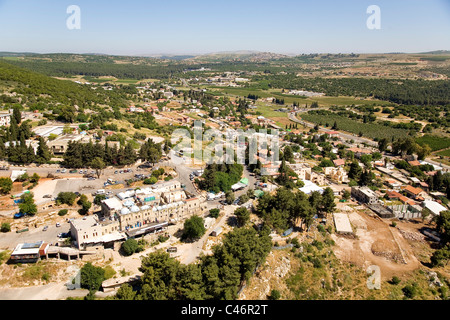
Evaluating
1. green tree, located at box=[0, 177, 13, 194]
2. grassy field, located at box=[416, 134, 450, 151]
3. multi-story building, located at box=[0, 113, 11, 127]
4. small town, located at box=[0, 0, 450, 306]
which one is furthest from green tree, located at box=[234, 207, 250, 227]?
grassy field, located at box=[416, 134, 450, 151]

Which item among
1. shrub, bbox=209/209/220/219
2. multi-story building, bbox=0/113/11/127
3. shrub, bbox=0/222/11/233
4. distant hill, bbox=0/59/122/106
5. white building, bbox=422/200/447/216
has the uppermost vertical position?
distant hill, bbox=0/59/122/106

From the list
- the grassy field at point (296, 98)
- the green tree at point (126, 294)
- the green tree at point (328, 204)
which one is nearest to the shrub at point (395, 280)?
the green tree at point (328, 204)

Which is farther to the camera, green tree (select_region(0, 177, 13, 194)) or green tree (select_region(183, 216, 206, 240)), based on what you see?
green tree (select_region(0, 177, 13, 194))

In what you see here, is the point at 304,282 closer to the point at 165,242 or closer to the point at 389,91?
the point at 165,242

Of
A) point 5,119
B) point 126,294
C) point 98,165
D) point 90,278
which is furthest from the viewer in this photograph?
point 5,119

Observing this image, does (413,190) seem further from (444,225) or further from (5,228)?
(5,228)

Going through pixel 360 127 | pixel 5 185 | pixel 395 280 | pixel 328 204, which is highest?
pixel 360 127

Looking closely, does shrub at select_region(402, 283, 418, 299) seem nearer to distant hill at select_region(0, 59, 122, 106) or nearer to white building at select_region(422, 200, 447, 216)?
white building at select_region(422, 200, 447, 216)

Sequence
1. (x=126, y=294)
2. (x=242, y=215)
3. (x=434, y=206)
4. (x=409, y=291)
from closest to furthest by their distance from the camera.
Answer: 1. (x=126, y=294)
2. (x=409, y=291)
3. (x=242, y=215)
4. (x=434, y=206)

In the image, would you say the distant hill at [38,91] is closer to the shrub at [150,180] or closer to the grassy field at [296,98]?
the shrub at [150,180]

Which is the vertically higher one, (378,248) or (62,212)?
(62,212)

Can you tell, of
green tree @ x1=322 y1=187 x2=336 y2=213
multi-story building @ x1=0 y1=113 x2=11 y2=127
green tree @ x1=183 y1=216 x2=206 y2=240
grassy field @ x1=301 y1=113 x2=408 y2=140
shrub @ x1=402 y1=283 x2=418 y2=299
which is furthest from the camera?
grassy field @ x1=301 y1=113 x2=408 y2=140

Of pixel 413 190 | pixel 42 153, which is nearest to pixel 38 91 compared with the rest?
pixel 42 153

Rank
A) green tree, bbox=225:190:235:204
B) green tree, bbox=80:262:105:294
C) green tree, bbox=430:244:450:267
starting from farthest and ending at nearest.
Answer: green tree, bbox=225:190:235:204 → green tree, bbox=430:244:450:267 → green tree, bbox=80:262:105:294
